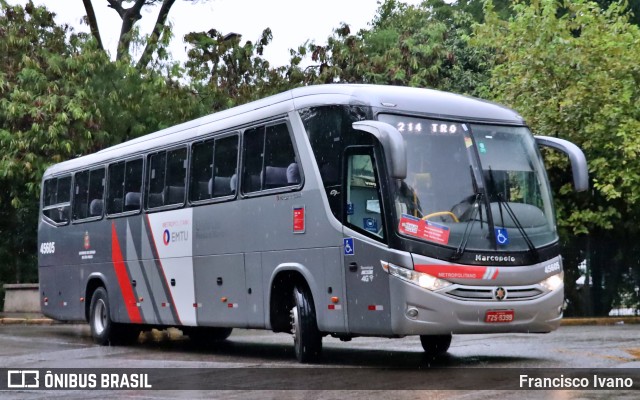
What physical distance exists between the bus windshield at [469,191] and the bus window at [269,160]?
1786 millimetres

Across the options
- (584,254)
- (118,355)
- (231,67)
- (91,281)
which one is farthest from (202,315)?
(231,67)

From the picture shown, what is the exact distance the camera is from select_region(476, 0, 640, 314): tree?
84.2ft

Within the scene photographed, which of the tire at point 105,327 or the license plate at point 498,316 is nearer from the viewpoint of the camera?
the license plate at point 498,316

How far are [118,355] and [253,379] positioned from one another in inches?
210

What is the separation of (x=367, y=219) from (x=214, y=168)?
399cm

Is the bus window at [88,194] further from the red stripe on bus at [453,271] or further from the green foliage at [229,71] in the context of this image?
the green foliage at [229,71]

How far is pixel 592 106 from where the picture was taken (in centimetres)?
2614

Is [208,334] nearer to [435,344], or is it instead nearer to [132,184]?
[132,184]

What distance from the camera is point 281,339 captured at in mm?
20844

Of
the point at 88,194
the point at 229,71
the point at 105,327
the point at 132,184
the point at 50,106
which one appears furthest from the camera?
the point at 229,71

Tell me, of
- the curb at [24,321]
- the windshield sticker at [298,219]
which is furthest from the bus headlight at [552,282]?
the curb at [24,321]

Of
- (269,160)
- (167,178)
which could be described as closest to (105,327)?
(167,178)

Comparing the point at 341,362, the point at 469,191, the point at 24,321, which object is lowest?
the point at 341,362

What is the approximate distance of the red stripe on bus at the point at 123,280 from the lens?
64.8ft
